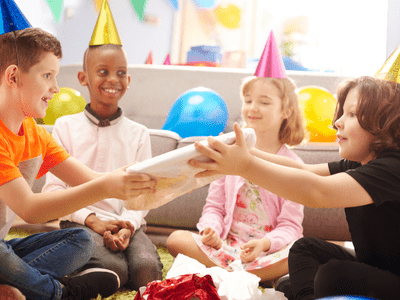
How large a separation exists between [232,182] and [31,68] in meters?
0.73

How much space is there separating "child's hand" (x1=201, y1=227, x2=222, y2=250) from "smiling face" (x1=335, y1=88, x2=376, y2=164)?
18.2 inches

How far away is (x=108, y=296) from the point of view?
3.22 feet

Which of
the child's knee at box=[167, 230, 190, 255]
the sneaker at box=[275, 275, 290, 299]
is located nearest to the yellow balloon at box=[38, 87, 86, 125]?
the child's knee at box=[167, 230, 190, 255]

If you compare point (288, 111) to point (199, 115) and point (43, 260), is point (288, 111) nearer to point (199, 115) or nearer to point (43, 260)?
point (199, 115)

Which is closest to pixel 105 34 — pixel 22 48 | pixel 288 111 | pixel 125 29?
pixel 22 48

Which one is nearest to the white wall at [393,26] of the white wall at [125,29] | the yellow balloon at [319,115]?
the yellow balloon at [319,115]

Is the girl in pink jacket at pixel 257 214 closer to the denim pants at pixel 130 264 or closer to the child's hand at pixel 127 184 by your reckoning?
the denim pants at pixel 130 264

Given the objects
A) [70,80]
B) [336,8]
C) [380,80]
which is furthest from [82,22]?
[380,80]

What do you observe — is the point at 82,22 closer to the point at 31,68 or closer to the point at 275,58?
the point at 275,58

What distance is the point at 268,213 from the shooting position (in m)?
1.27

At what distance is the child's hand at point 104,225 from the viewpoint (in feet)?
3.81

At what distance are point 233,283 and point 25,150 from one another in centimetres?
58

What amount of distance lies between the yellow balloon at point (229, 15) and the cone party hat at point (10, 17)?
3.37 metres

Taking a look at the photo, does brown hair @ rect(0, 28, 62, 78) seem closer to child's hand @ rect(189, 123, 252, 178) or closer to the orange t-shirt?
the orange t-shirt
